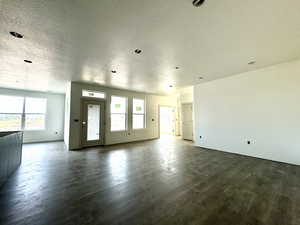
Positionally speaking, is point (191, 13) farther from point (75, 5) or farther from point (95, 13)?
point (75, 5)

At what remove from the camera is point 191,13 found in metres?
1.92

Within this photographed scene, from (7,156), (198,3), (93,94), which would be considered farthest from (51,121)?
(198,3)

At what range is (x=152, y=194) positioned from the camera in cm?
218

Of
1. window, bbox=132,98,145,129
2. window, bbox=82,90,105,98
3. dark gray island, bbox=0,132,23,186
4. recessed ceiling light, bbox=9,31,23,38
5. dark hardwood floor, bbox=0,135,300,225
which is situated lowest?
dark hardwood floor, bbox=0,135,300,225

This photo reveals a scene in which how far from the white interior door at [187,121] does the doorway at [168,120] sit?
5.50 feet

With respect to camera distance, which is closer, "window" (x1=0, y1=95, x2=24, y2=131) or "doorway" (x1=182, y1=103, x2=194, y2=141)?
"window" (x1=0, y1=95, x2=24, y2=131)

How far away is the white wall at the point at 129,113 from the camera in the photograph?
5.43 m

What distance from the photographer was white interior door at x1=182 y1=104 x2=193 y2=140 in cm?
774

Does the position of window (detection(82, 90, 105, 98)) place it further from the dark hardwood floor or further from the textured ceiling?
the dark hardwood floor

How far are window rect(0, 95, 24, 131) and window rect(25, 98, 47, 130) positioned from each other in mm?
258

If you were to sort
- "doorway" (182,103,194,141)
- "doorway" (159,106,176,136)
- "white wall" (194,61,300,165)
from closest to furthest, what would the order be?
"white wall" (194,61,300,165)
"doorway" (182,103,194,141)
"doorway" (159,106,176,136)

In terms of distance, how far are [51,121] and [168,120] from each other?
25.8 ft

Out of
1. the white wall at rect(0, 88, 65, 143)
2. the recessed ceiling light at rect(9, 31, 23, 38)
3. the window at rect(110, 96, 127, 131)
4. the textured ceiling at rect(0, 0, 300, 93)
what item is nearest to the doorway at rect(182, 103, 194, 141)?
the window at rect(110, 96, 127, 131)

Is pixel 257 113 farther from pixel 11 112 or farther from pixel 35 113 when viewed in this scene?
pixel 11 112
